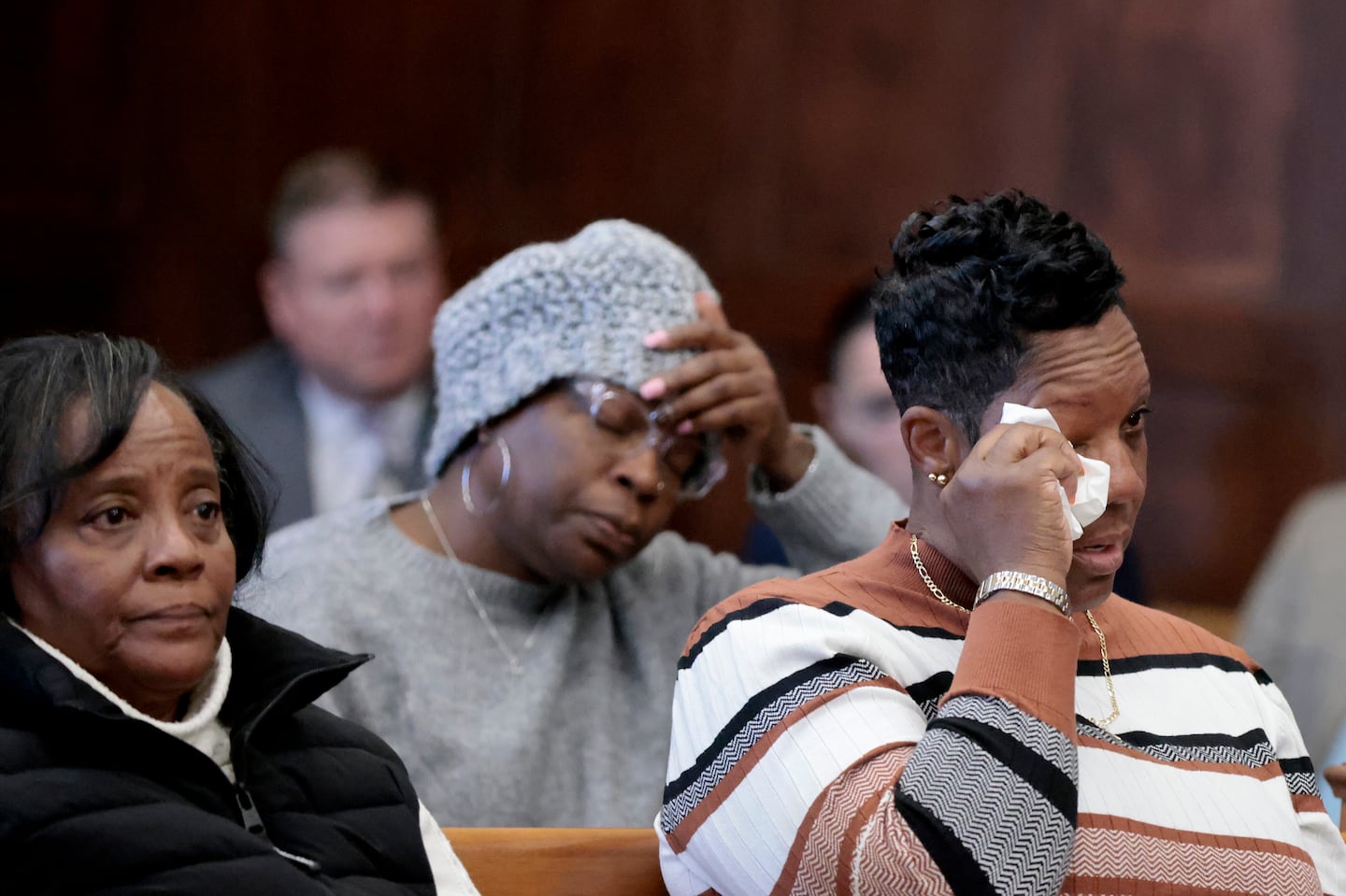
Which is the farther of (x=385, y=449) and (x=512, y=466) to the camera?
(x=385, y=449)

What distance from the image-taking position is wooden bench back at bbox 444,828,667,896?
1788 millimetres

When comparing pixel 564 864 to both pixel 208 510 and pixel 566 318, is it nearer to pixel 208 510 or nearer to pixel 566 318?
pixel 208 510

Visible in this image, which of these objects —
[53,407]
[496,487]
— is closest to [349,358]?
[496,487]

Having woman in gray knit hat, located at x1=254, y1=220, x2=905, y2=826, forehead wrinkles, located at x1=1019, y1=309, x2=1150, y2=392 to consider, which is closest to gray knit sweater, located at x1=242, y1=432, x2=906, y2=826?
woman in gray knit hat, located at x1=254, y1=220, x2=905, y2=826

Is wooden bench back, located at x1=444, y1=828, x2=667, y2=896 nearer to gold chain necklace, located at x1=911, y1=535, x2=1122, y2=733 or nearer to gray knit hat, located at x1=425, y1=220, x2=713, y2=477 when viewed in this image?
gold chain necklace, located at x1=911, y1=535, x2=1122, y2=733

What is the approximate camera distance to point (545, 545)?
2.38 meters

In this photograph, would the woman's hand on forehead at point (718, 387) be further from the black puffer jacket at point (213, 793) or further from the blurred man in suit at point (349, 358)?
the blurred man in suit at point (349, 358)

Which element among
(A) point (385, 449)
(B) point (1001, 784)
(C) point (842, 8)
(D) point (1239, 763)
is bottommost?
(A) point (385, 449)

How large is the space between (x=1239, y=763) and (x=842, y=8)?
2833 mm

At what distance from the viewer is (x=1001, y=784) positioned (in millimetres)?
1365

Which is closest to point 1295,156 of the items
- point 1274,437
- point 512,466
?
point 1274,437

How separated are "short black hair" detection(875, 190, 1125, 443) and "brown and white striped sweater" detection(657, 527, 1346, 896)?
0.19m

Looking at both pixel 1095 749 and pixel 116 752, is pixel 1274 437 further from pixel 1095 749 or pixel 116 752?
pixel 116 752

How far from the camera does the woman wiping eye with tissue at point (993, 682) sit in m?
1.39
